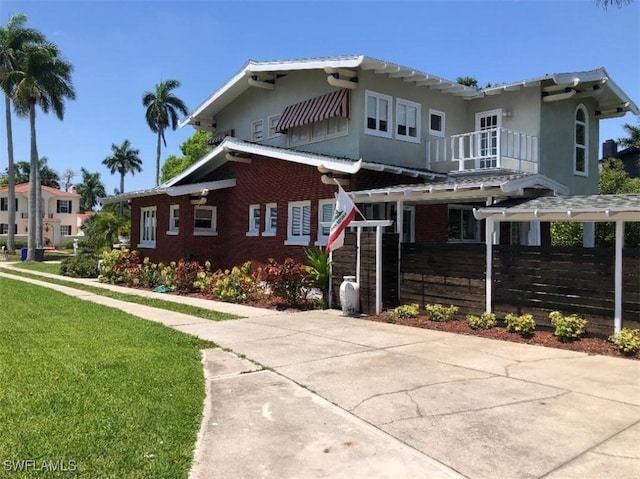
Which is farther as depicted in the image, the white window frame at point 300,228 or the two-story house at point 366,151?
the white window frame at point 300,228

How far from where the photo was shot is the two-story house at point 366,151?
1570 cm

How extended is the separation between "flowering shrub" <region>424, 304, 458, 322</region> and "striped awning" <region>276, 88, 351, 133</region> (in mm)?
7507

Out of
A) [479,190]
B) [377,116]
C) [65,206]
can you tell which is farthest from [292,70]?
[65,206]

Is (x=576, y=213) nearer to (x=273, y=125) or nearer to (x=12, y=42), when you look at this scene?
(x=273, y=125)

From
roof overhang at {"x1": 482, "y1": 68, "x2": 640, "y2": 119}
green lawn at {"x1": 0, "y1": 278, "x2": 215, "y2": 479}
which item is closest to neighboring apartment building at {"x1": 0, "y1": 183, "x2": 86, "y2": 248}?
roof overhang at {"x1": 482, "y1": 68, "x2": 640, "y2": 119}

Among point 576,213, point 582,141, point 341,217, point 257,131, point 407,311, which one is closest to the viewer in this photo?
point 576,213

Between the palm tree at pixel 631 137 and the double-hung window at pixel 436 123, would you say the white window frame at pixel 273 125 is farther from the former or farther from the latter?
the palm tree at pixel 631 137

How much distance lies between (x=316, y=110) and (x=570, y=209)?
9911mm

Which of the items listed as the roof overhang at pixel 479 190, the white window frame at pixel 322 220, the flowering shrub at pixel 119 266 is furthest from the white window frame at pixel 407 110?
the flowering shrub at pixel 119 266

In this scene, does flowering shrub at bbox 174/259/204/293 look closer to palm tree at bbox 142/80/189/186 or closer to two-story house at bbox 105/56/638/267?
two-story house at bbox 105/56/638/267

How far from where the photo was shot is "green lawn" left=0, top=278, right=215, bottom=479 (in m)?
3.98

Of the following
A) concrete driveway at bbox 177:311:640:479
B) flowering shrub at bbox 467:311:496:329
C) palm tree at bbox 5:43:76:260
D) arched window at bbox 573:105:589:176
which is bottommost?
concrete driveway at bbox 177:311:640:479

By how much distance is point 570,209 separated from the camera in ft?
29.0

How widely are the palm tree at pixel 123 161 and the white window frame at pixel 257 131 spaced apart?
63277mm
